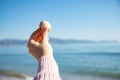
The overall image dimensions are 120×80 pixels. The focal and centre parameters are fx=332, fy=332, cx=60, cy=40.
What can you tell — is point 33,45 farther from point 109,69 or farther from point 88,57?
point 88,57

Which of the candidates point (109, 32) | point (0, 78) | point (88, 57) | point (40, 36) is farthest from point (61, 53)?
point (40, 36)

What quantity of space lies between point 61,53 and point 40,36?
689cm

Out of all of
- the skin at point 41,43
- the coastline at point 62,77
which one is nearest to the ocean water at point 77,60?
the coastline at point 62,77

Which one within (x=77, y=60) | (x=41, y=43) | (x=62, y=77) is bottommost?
(x=41, y=43)

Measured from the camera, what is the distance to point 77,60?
734 centimetres

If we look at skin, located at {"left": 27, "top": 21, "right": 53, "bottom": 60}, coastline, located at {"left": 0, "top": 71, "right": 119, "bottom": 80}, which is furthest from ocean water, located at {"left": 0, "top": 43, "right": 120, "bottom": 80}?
skin, located at {"left": 27, "top": 21, "right": 53, "bottom": 60}

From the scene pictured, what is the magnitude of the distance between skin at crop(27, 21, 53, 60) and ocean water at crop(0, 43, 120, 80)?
540 cm

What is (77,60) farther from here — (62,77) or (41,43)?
(41,43)

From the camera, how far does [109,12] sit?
6.88 metres

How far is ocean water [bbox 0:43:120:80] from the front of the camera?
6.43m

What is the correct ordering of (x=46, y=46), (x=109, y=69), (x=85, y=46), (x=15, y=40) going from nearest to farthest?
(x=46, y=46) → (x=109, y=69) → (x=15, y=40) → (x=85, y=46)

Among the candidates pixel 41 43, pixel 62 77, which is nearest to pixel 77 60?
pixel 62 77

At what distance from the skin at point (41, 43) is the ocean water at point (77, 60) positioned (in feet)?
17.7

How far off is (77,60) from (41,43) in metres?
6.77
